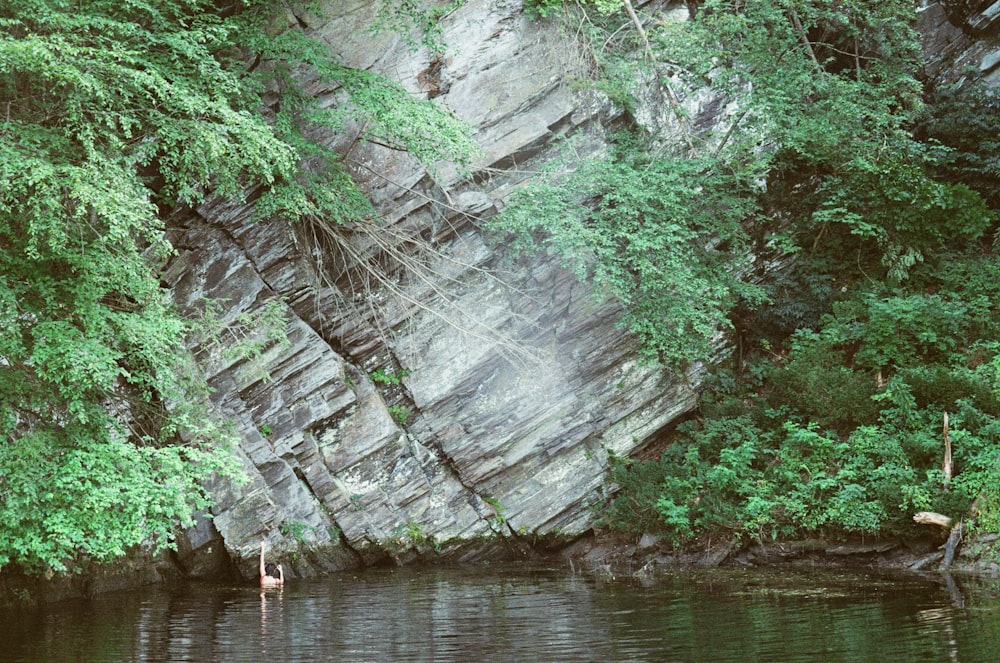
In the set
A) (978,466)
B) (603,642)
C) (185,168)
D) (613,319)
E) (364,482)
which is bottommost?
(603,642)

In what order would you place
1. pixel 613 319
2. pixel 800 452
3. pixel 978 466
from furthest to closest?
pixel 613 319, pixel 800 452, pixel 978 466

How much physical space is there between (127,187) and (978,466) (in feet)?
39.5

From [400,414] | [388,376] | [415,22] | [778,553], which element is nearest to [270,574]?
[400,414]

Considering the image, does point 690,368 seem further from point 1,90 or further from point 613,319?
point 1,90

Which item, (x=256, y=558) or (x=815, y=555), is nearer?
(x=815, y=555)

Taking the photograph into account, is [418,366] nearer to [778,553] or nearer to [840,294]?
[778,553]

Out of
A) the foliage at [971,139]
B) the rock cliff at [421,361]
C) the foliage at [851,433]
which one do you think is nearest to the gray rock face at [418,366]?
the rock cliff at [421,361]

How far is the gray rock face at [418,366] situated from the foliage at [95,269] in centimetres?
237

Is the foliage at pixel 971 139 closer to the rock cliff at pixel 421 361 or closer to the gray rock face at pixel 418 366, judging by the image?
the rock cliff at pixel 421 361

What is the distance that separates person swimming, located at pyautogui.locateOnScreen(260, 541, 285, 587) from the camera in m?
14.1

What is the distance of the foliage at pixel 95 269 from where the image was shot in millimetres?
10688

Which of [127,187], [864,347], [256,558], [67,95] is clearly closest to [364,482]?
[256,558]

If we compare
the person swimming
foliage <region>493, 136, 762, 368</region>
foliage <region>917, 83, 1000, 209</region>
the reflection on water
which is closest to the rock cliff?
the person swimming

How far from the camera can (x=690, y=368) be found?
17328mm
